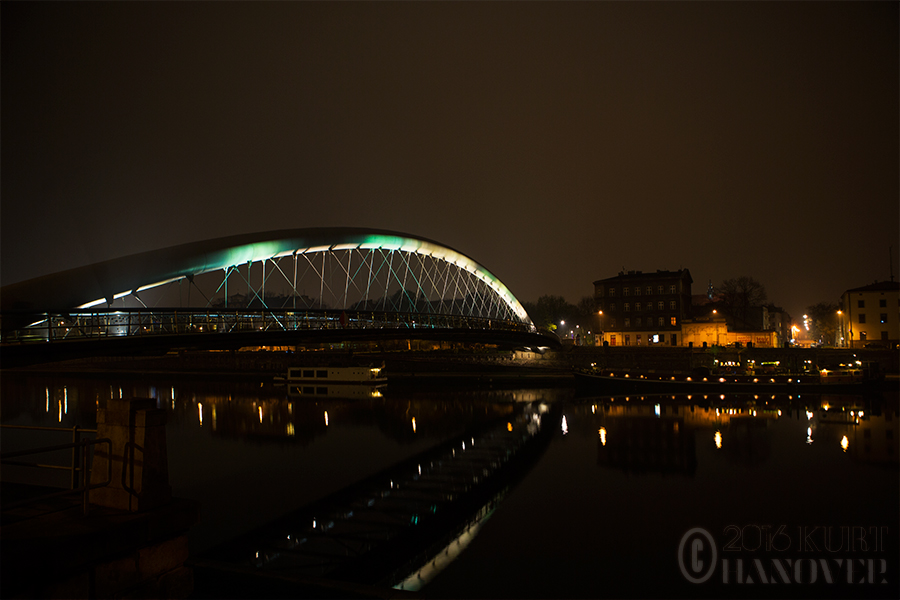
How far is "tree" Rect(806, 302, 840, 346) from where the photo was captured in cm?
8300

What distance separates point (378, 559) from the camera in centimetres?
1266

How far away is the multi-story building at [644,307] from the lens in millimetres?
72812

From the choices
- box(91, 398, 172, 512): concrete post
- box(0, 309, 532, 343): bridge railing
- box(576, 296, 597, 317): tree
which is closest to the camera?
box(91, 398, 172, 512): concrete post

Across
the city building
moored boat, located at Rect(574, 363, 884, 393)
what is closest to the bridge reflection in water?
moored boat, located at Rect(574, 363, 884, 393)

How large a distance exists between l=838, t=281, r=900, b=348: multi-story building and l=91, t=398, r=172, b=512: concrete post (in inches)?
2787

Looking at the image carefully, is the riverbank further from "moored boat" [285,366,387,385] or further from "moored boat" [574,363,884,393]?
"moored boat" [574,363,884,393]

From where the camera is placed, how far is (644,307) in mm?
74125

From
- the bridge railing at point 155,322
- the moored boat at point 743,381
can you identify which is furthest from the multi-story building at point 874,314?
the bridge railing at point 155,322

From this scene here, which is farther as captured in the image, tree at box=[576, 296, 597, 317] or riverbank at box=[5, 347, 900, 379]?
tree at box=[576, 296, 597, 317]

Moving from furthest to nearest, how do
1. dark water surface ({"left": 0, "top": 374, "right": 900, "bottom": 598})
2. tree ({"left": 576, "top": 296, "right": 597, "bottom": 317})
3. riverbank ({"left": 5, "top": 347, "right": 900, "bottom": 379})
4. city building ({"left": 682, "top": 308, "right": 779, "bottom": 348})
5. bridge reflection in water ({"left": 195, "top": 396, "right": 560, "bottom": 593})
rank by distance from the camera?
1. tree ({"left": 576, "top": 296, "right": 597, "bottom": 317})
2. city building ({"left": 682, "top": 308, "right": 779, "bottom": 348})
3. riverbank ({"left": 5, "top": 347, "right": 900, "bottom": 379})
4. dark water surface ({"left": 0, "top": 374, "right": 900, "bottom": 598})
5. bridge reflection in water ({"left": 195, "top": 396, "right": 560, "bottom": 593})

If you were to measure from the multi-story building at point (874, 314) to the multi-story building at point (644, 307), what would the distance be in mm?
17842

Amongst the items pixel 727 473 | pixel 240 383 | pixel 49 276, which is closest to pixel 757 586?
pixel 727 473

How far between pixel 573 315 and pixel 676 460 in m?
84.6

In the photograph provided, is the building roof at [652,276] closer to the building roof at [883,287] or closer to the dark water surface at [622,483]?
the building roof at [883,287]
